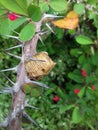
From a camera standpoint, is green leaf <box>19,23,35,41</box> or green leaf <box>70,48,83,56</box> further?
green leaf <box>70,48,83,56</box>

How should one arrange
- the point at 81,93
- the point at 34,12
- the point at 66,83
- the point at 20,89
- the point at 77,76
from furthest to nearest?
the point at 66,83 < the point at 77,76 < the point at 81,93 < the point at 20,89 < the point at 34,12

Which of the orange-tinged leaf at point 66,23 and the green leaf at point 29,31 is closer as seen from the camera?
Answer: the green leaf at point 29,31

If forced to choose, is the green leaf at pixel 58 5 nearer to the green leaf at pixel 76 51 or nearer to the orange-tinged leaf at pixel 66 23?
the orange-tinged leaf at pixel 66 23

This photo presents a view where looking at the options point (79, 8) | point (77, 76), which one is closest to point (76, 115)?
point (77, 76)

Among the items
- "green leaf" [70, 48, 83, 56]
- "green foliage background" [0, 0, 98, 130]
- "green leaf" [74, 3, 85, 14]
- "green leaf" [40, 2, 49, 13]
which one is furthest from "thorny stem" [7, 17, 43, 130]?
"green leaf" [70, 48, 83, 56]

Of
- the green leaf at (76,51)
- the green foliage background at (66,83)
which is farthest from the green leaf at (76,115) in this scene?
the green leaf at (76,51)

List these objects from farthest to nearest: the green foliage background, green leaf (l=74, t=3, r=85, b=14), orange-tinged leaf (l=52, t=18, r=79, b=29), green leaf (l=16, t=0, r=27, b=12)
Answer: the green foliage background < green leaf (l=74, t=3, r=85, b=14) < orange-tinged leaf (l=52, t=18, r=79, b=29) < green leaf (l=16, t=0, r=27, b=12)

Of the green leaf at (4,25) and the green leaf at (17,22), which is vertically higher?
the green leaf at (17,22)

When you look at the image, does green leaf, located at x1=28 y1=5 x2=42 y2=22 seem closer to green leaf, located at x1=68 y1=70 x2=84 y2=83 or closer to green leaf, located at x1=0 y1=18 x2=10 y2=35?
green leaf, located at x1=0 y1=18 x2=10 y2=35

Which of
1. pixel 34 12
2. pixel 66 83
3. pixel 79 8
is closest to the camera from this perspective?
pixel 34 12

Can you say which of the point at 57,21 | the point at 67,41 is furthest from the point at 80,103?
the point at 57,21

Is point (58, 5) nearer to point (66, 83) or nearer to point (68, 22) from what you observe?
point (68, 22)
